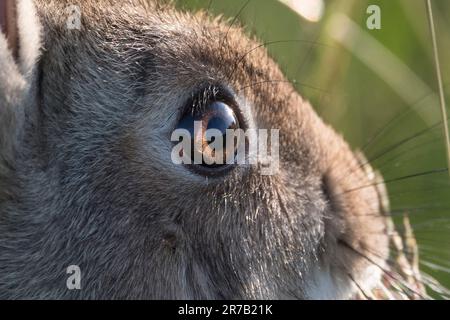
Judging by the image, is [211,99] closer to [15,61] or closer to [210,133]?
[210,133]

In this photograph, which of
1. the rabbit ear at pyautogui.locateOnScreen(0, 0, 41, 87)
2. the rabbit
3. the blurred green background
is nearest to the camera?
the rabbit ear at pyautogui.locateOnScreen(0, 0, 41, 87)

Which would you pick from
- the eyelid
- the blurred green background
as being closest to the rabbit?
the eyelid

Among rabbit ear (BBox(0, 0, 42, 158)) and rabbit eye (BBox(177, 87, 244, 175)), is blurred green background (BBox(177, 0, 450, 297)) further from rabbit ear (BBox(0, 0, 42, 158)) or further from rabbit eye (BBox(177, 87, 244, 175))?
rabbit ear (BBox(0, 0, 42, 158))

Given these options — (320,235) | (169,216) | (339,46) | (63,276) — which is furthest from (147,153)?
(339,46)

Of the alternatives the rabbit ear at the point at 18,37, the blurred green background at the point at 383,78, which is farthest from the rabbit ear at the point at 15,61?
the blurred green background at the point at 383,78

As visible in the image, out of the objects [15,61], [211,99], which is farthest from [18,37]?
[211,99]
